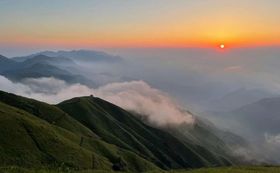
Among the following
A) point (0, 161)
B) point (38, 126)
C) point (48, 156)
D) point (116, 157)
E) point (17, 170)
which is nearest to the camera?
point (17, 170)

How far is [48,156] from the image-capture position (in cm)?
11538

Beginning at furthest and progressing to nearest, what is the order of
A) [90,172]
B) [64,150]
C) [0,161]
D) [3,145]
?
1. [64,150]
2. [3,145]
3. [0,161]
4. [90,172]

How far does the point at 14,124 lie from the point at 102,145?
52789 millimetres

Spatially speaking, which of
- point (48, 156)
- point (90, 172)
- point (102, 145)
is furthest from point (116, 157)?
point (90, 172)

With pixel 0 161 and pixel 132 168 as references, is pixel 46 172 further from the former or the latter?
pixel 132 168

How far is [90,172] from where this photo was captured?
43281 millimetres

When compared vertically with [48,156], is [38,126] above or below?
above

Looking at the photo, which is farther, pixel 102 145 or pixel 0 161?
pixel 102 145

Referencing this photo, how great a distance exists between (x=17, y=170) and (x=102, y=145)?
13789 cm

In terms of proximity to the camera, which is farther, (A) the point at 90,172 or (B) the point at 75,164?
(B) the point at 75,164

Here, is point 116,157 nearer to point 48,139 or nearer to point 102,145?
point 102,145

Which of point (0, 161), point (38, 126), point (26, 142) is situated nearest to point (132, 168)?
point (38, 126)

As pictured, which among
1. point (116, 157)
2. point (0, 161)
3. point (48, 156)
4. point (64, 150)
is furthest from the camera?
point (116, 157)

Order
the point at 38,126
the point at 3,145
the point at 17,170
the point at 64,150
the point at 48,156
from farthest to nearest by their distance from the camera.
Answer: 1. the point at 38,126
2. the point at 64,150
3. the point at 48,156
4. the point at 3,145
5. the point at 17,170
